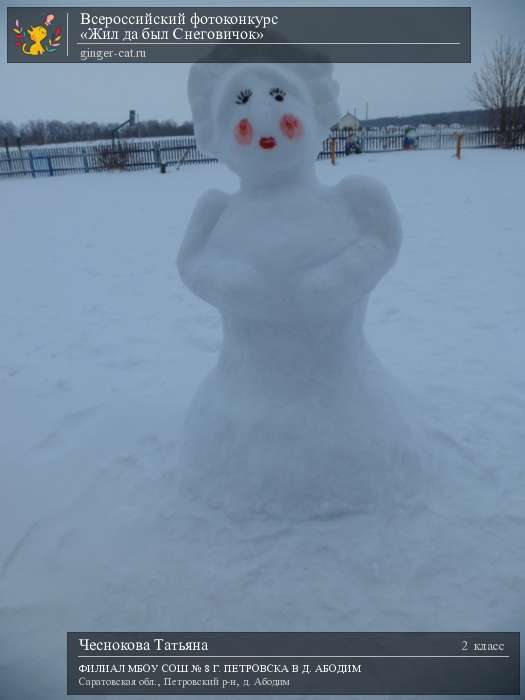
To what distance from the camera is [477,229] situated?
7.07 meters

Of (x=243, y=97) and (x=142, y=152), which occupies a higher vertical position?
(x=142, y=152)

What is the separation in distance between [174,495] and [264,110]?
1562 mm

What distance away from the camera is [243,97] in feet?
5.86

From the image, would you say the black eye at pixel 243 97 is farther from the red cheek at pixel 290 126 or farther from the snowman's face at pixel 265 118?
the red cheek at pixel 290 126

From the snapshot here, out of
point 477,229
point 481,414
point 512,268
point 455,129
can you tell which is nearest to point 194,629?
point 481,414

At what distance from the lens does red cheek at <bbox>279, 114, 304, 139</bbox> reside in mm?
1748

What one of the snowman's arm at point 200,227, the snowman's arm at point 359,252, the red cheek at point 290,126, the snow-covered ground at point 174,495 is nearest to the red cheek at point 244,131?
the red cheek at point 290,126

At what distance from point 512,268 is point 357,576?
14.2 feet

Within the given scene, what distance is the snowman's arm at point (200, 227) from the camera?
6.55ft

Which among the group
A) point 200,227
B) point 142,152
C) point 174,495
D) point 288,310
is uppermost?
point 142,152
